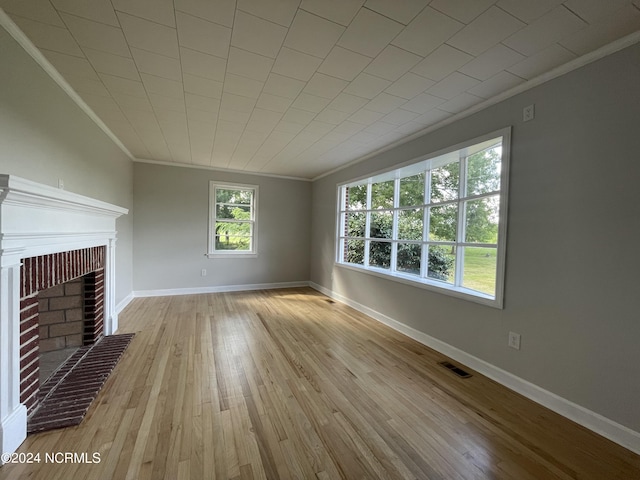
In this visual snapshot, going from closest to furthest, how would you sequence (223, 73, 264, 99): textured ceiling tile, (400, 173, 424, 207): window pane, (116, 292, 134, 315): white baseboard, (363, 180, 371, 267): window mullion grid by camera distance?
(223, 73, 264, 99): textured ceiling tile < (400, 173, 424, 207): window pane < (116, 292, 134, 315): white baseboard < (363, 180, 371, 267): window mullion grid

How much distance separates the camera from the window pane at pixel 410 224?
3426mm

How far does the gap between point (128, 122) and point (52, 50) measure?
1.29 m

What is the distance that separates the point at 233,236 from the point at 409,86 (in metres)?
4.39

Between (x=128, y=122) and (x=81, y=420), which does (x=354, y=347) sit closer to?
(x=81, y=420)

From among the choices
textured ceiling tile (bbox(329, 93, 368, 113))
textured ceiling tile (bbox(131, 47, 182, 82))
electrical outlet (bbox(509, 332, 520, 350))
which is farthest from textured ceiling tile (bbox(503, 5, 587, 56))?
textured ceiling tile (bbox(131, 47, 182, 82))

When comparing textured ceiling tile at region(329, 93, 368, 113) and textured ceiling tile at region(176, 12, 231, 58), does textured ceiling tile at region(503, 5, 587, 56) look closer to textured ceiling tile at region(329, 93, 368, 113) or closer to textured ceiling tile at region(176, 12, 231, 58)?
textured ceiling tile at region(329, 93, 368, 113)

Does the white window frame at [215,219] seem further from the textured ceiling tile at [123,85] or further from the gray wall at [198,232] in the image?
the textured ceiling tile at [123,85]

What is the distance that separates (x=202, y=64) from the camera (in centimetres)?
195

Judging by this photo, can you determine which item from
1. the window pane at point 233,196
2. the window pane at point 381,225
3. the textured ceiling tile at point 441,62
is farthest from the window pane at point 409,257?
the window pane at point 233,196

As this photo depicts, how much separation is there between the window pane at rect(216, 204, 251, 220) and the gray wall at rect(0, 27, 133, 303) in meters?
2.00

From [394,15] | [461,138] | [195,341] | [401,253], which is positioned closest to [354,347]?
[401,253]

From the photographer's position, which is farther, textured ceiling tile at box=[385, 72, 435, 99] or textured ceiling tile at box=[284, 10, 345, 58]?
textured ceiling tile at box=[385, 72, 435, 99]

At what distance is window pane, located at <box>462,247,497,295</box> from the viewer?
2.48 metres

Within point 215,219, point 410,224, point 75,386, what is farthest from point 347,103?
point 215,219
